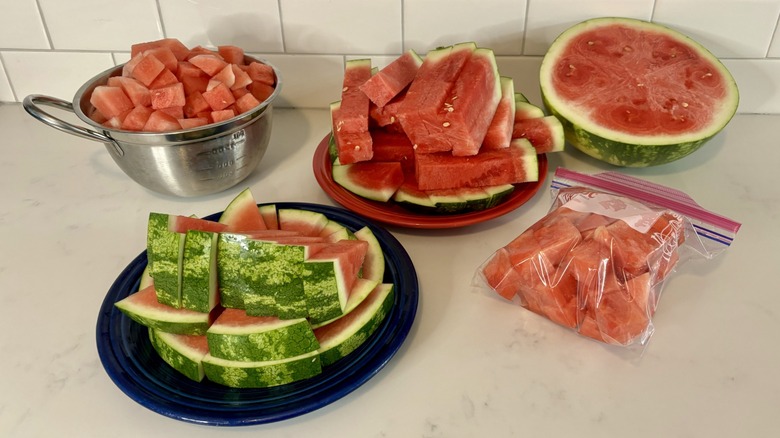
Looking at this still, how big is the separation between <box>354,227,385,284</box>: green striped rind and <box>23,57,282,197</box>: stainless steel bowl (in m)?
0.37

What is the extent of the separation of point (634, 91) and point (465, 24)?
0.46 metres

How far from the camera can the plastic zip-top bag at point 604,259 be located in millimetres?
964

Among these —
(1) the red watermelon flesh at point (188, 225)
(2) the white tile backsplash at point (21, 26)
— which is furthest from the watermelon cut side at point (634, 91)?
(2) the white tile backsplash at point (21, 26)

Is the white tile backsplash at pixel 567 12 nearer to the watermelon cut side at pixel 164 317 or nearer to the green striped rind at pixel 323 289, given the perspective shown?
the green striped rind at pixel 323 289

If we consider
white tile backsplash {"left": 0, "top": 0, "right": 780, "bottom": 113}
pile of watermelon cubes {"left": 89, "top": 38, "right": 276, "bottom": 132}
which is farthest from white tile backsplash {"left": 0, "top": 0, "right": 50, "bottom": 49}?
pile of watermelon cubes {"left": 89, "top": 38, "right": 276, "bottom": 132}

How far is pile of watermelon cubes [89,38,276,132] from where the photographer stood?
122 centimetres

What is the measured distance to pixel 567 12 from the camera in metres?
1.49

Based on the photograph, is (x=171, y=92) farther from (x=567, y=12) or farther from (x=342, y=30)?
(x=567, y=12)

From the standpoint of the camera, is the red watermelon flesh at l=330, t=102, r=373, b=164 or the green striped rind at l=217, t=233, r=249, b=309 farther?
the red watermelon flesh at l=330, t=102, r=373, b=164

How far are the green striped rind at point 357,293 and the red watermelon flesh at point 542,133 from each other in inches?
22.3

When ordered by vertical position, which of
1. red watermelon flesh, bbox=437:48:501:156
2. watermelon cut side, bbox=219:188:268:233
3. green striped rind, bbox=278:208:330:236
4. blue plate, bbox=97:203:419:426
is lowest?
blue plate, bbox=97:203:419:426

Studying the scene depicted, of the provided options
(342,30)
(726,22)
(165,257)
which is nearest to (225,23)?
(342,30)

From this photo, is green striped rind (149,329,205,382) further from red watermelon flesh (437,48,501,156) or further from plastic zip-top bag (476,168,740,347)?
red watermelon flesh (437,48,501,156)

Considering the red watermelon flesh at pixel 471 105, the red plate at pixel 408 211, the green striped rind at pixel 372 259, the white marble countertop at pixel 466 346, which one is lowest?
the white marble countertop at pixel 466 346
